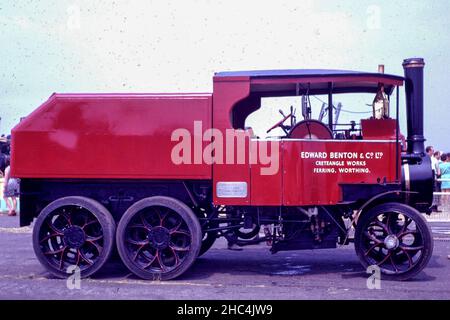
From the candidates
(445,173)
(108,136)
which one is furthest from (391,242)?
(445,173)

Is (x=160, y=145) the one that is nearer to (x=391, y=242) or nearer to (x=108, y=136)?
(x=108, y=136)

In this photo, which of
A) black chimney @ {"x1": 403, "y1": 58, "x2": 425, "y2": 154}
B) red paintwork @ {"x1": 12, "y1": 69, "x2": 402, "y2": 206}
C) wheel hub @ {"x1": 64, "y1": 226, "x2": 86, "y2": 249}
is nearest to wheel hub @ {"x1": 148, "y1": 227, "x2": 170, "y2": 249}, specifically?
red paintwork @ {"x1": 12, "y1": 69, "x2": 402, "y2": 206}

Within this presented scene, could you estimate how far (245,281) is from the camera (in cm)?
773

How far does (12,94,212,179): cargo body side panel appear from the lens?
7.56 metres

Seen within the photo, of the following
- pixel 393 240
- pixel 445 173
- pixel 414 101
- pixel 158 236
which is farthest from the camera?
pixel 445 173

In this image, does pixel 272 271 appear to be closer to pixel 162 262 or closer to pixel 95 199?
pixel 162 262

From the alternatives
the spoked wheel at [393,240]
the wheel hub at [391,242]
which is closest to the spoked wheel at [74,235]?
the spoked wheel at [393,240]

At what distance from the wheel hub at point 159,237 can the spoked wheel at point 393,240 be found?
2.37 m

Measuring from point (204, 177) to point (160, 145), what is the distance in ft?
2.20

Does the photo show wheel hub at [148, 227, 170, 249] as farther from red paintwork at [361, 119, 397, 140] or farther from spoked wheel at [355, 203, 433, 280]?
red paintwork at [361, 119, 397, 140]

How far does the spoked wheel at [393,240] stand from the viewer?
7.41 metres

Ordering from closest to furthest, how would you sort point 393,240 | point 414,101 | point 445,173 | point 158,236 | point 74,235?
1. point 393,240
2. point 158,236
3. point 74,235
4. point 414,101
5. point 445,173

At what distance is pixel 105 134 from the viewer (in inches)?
299

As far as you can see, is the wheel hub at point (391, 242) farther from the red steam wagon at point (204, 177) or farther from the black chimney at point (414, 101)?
the black chimney at point (414, 101)
